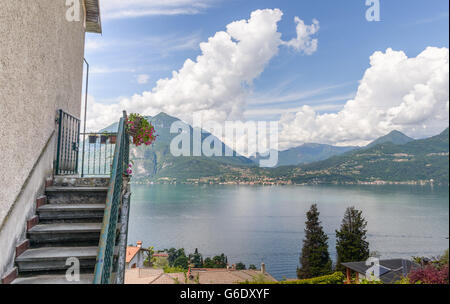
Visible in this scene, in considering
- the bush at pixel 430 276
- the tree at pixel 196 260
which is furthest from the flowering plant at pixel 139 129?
the tree at pixel 196 260

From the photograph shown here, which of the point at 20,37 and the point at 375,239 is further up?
the point at 20,37

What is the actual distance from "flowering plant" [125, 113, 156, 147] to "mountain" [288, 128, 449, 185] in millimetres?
87265

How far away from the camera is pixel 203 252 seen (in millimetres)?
50688

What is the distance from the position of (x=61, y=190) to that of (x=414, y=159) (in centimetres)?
11220

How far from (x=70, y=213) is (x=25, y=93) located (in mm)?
1323

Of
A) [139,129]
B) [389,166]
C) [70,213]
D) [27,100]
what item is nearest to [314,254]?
[139,129]

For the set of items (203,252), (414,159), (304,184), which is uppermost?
(414,159)

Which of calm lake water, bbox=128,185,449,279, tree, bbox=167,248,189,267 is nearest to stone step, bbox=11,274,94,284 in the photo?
tree, bbox=167,248,189,267

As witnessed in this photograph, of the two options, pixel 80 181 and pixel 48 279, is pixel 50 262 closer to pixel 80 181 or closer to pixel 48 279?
pixel 48 279

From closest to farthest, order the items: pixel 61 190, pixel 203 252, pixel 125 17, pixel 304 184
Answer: pixel 61 190, pixel 125 17, pixel 203 252, pixel 304 184

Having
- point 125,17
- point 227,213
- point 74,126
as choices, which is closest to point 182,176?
point 227,213

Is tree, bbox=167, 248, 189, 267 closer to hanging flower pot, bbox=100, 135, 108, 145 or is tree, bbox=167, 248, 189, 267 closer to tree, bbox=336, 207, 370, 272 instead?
tree, bbox=336, 207, 370, 272

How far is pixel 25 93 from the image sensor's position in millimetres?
2502
